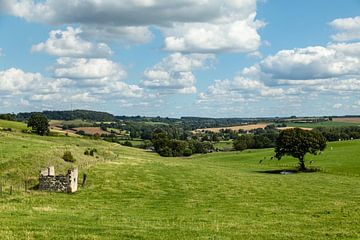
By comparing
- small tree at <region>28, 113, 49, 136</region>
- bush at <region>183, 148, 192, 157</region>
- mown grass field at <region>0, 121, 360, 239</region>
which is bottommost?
bush at <region>183, 148, 192, 157</region>

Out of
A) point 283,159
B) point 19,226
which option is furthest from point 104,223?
point 283,159

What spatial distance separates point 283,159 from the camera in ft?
410

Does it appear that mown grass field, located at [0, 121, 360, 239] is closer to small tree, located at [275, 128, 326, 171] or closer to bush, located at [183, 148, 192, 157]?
small tree, located at [275, 128, 326, 171]

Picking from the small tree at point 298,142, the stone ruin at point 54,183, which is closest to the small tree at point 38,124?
the small tree at point 298,142

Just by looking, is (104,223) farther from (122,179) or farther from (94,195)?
(122,179)

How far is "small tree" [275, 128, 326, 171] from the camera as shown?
9000 cm

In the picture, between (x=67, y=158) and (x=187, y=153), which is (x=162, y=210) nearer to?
(x=67, y=158)

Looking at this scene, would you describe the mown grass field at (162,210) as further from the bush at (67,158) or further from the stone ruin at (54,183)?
the bush at (67,158)

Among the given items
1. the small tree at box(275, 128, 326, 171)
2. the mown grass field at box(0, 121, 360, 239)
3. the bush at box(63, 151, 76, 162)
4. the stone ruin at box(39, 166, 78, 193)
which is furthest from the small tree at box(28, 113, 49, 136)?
the stone ruin at box(39, 166, 78, 193)

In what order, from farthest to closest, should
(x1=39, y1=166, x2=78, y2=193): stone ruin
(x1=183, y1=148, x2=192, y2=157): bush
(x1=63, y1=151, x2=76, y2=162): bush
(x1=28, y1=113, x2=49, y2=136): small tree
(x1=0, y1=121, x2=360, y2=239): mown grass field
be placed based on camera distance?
(x1=183, y1=148, x2=192, y2=157): bush < (x1=28, y1=113, x2=49, y2=136): small tree < (x1=63, y1=151, x2=76, y2=162): bush < (x1=39, y1=166, x2=78, y2=193): stone ruin < (x1=0, y1=121, x2=360, y2=239): mown grass field

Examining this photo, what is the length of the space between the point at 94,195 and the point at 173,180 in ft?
62.1

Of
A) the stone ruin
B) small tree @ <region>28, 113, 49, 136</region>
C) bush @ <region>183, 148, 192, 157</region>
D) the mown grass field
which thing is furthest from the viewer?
bush @ <region>183, 148, 192, 157</region>

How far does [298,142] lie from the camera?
89938 millimetres

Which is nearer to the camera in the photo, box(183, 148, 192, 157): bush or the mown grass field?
the mown grass field
